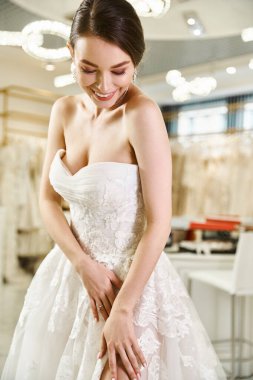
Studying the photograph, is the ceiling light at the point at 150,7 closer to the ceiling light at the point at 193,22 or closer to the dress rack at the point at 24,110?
the ceiling light at the point at 193,22

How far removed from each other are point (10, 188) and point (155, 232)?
14.7 ft

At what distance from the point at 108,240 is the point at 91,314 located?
168 mm

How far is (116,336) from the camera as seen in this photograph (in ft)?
3.08

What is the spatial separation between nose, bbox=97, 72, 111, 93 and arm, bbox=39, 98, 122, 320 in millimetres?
247

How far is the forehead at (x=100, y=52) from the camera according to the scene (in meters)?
0.93

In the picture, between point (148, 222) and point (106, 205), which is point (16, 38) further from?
point (148, 222)

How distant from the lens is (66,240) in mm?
1102

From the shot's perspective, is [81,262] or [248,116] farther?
[248,116]

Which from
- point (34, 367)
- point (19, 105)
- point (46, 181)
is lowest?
point (34, 367)

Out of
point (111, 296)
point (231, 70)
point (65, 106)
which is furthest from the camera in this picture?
point (231, 70)

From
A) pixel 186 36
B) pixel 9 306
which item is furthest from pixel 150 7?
pixel 9 306

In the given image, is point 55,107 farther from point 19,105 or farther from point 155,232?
point 19,105

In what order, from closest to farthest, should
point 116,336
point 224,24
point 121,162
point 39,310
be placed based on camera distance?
point 116,336
point 121,162
point 39,310
point 224,24

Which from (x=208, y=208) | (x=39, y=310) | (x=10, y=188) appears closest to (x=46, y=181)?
(x=39, y=310)
